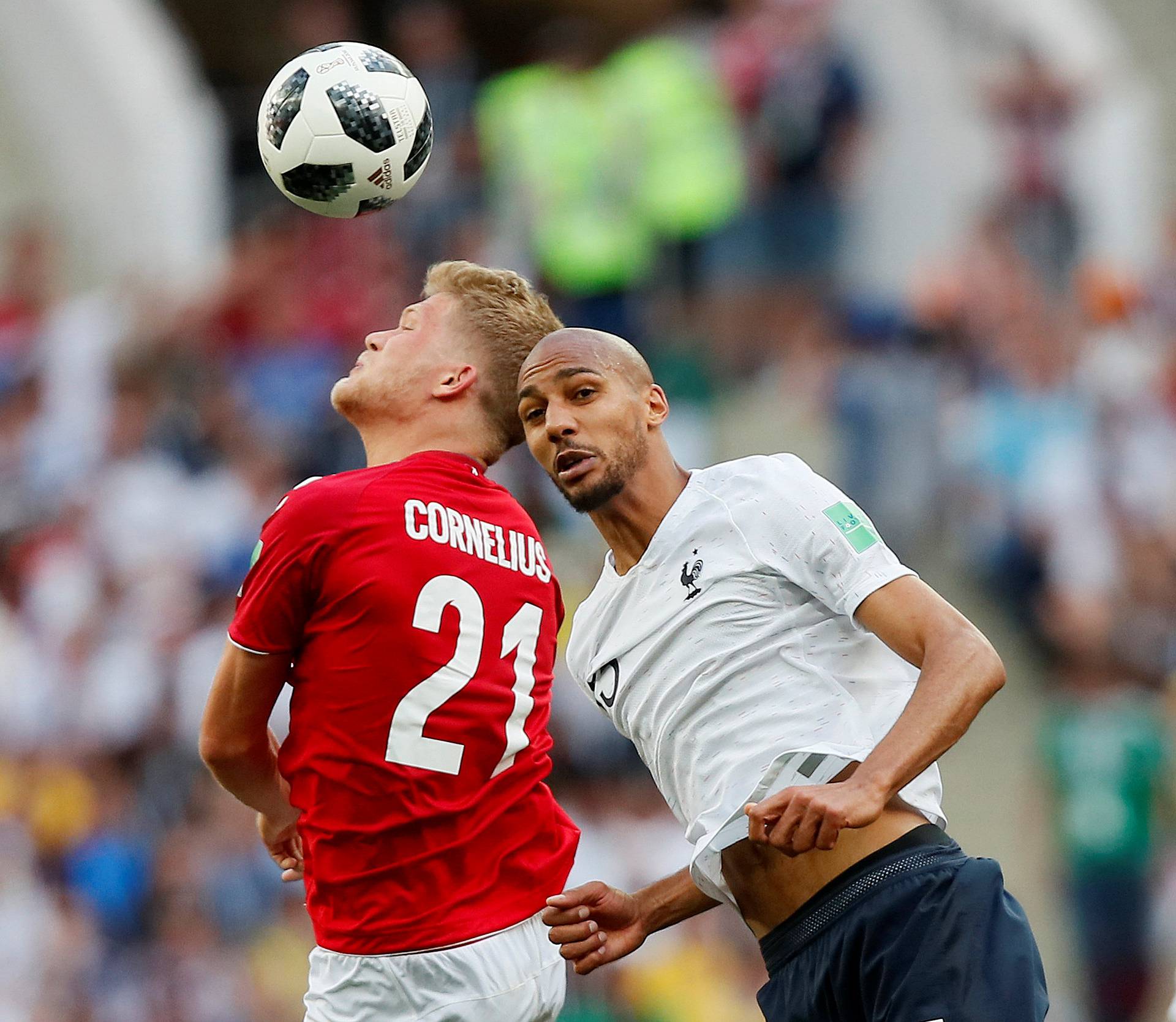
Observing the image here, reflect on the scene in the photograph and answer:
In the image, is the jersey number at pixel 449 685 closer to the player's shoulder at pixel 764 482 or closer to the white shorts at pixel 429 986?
the white shorts at pixel 429 986

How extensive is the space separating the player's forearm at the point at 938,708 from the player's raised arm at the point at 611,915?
31.2 inches

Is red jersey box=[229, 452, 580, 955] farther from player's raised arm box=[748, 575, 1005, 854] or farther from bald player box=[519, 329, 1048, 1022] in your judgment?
player's raised arm box=[748, 575, 1005, 854]

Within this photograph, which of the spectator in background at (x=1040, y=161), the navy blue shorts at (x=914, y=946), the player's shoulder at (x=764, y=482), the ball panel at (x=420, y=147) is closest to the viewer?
the navy blue shorts at (x=914, y=946)

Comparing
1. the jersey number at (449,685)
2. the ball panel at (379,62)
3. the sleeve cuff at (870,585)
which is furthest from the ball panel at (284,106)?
the sleeve cuff at (870,585)

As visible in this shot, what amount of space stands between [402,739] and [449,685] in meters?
0.16

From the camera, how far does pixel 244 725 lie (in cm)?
417

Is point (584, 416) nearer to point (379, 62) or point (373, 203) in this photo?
point (373, 203)

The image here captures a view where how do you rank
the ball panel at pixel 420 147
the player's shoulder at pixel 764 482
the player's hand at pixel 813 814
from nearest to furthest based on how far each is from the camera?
the player's hand at pixel 813 814
the player's shoulder at pixel 764 482
the ball panel at pixel 420 147

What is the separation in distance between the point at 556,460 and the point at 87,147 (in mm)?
9590

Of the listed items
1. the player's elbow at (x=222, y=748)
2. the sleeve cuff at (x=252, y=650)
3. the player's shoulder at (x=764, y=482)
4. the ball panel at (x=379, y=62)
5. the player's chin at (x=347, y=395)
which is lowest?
the player's elbow at (x=222, y=748)

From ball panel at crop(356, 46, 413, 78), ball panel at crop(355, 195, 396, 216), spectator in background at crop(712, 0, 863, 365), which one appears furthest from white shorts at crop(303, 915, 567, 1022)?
spectator in background at crop(712, 0, 863, 365)

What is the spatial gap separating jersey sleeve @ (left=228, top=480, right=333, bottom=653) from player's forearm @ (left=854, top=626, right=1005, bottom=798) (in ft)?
4.18

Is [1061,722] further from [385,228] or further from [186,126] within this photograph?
[186,126]

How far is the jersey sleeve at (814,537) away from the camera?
404 centimetres
